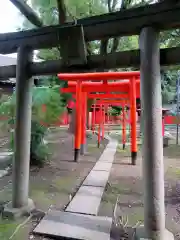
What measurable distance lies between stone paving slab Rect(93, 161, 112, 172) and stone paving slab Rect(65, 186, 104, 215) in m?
1.21

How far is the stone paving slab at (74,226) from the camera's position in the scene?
2.05 metres

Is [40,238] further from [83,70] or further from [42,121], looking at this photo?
[42,121]

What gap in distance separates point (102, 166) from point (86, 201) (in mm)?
2055

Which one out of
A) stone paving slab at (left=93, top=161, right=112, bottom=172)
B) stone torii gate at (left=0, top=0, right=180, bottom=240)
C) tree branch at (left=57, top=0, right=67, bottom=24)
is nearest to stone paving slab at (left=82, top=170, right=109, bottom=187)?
stone paving slab at (left=93, top=161, right=112, bottom=172)

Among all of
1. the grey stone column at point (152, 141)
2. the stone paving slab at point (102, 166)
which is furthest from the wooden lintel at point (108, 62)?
the stone paving slab at point (102, 166)

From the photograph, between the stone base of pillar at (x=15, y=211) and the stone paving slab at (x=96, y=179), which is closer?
the stone base of pillar at (x=15, y=211)

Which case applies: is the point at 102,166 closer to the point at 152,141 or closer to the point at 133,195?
the point at 133,195

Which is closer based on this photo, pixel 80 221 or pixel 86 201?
pixel 80 221

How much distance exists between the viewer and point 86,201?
286 centimetres

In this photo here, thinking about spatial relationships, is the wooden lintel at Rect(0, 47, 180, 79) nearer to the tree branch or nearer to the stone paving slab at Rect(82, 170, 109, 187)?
the stone paving slab at Rect(82, 170, 109, 187)

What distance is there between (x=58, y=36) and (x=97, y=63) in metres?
0.52

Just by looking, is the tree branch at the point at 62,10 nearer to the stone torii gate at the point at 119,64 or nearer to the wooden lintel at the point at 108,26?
the wooden lintel at the point at 108,26

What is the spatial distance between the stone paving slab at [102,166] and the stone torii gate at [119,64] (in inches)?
87.6

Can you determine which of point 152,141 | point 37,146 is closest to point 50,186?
point 37,146
